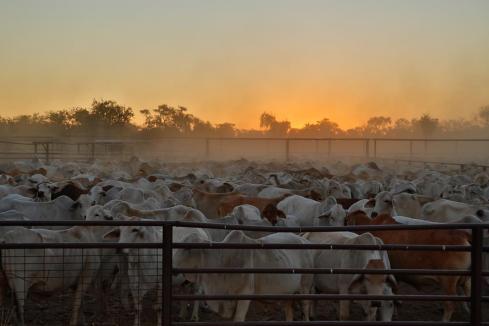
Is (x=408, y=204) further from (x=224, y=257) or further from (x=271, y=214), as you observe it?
(x=224, y=257)

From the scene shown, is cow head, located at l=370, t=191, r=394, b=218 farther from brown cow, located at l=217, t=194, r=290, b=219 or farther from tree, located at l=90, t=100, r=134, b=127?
tree, located at l=90, t=100, r=134, b=127

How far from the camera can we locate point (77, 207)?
10.6 metres

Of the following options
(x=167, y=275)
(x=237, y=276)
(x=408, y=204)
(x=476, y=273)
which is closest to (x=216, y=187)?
(x=408, y=204)

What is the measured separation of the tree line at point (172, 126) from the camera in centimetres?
6175

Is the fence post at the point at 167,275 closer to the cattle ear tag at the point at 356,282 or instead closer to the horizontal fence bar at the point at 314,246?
the horizontal fence bar at the point at 314,246

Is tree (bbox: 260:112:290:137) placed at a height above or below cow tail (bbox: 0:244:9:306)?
above

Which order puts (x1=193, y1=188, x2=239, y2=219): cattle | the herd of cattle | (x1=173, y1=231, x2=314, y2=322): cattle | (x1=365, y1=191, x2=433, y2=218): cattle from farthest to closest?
(x1=193, y1=188, x2=239, y2=219): cattle < (x1=365, y1=191, x2=433, y2=218): cattle < the herd of cattle < (x1=173, y1=231, x2=314, y2=322): cattle

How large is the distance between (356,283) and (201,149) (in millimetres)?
52110

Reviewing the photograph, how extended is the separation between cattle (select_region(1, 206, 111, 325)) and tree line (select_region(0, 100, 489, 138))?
2058 inches

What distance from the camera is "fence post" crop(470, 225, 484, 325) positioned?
193 inches

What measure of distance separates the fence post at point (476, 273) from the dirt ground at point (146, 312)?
137 inches

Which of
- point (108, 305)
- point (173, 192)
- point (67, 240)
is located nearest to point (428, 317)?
point (108, 305)

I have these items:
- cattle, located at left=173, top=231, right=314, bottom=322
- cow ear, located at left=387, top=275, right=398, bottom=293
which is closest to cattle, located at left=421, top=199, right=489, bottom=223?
cow ear, located at left=387, top=275, right=398, bottom=293

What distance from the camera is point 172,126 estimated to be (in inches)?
3258
